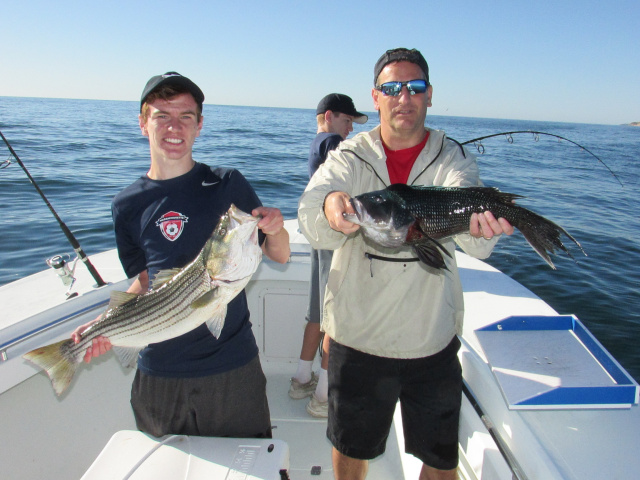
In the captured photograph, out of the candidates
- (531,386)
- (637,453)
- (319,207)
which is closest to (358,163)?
(319,207)

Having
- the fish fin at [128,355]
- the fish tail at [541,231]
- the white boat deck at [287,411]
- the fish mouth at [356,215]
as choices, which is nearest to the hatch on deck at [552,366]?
the white boat deck at [287,411]

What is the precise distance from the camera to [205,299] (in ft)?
7.07

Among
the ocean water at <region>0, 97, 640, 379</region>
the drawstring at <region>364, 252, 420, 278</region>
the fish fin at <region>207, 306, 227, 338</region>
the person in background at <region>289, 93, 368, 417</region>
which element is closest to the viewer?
the fish fin at <region>207, 306, 227, 338</region>

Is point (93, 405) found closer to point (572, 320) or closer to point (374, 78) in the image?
point (374, 78)

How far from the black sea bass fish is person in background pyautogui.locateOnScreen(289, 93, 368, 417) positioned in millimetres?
1585

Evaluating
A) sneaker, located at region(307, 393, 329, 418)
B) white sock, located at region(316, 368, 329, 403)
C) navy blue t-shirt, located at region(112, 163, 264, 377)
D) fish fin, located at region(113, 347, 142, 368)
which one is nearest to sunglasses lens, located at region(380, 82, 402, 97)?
navy blue t-shirt, located at region(112, 163, 264, 377)

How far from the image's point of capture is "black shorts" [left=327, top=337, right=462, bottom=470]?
2.61 meters

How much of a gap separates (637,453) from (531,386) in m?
0.48

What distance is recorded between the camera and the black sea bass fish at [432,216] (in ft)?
6.81

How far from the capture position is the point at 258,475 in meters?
2.14

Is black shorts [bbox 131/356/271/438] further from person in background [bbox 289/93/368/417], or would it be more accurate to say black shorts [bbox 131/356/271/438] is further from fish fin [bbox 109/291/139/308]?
person in background [bbox 289/93/368/417]

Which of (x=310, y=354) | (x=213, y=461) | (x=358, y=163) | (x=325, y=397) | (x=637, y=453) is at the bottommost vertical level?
(x=325, y=397)

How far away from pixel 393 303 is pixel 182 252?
129cm

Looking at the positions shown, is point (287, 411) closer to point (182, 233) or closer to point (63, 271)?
point (63, 271)
